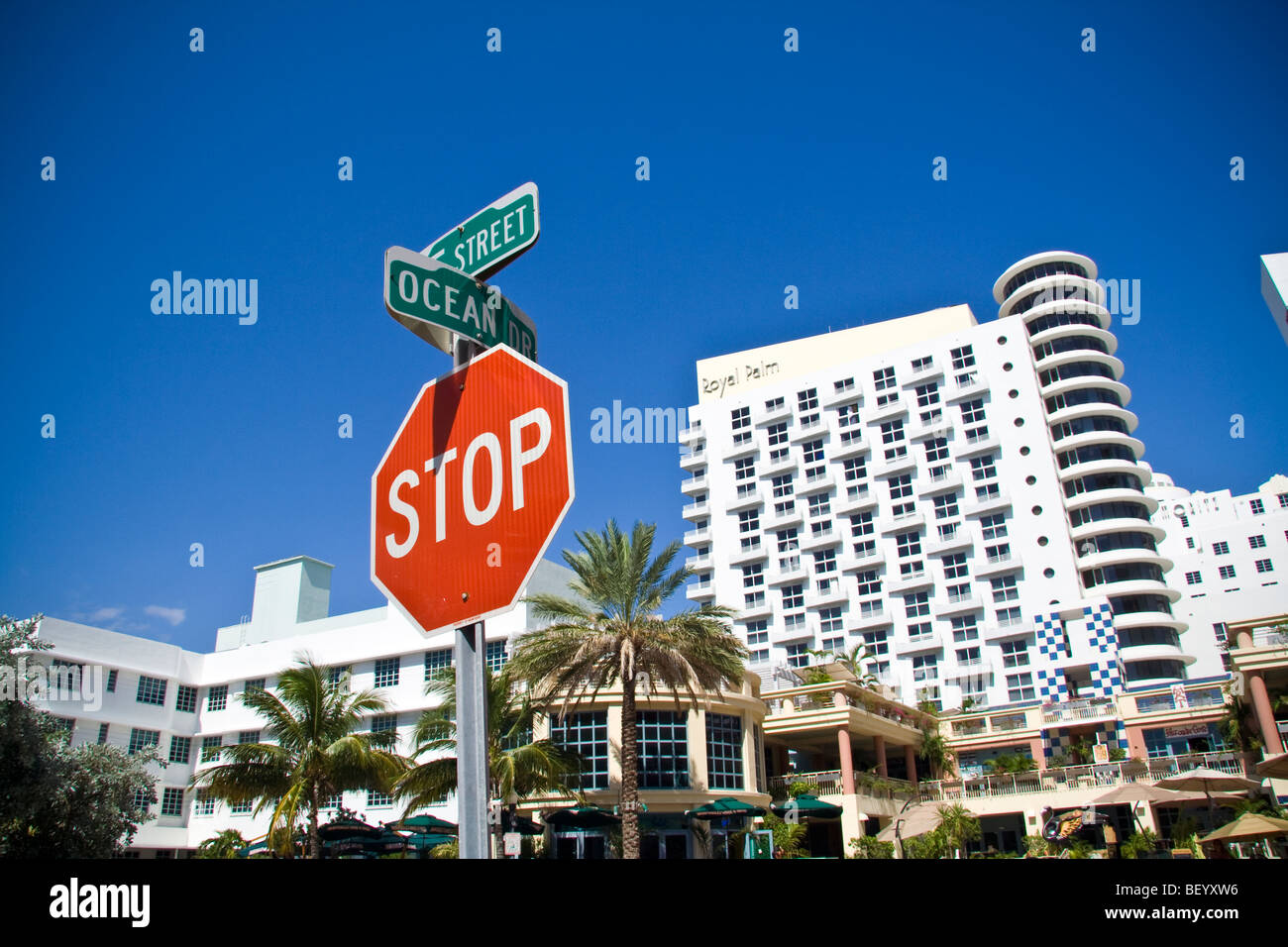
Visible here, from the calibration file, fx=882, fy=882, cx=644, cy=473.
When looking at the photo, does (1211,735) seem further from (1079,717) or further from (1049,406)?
(1049,406)

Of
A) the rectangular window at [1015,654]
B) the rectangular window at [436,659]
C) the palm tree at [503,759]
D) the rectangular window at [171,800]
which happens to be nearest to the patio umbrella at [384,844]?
the palm tree at [503,759]

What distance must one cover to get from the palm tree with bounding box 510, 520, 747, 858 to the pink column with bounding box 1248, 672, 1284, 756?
20.2m

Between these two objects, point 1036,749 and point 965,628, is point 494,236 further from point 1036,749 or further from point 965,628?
point 965,628

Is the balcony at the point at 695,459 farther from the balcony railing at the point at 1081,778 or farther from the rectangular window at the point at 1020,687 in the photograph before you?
the balcony railing at the point at 1081,778

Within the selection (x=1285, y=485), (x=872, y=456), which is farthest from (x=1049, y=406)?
(x=1285, y=485)

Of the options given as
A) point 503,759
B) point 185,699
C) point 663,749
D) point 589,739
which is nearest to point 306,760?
point 503,759

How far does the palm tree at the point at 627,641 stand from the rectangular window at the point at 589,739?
10.9ft

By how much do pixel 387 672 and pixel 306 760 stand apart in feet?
50.0

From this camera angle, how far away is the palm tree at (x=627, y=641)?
89.4ft

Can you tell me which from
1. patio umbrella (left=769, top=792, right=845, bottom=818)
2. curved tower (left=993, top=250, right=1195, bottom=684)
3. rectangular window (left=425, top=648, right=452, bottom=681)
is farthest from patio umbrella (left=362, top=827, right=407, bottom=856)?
curved tower (left=993, top=250, right=1195, bottom=684)

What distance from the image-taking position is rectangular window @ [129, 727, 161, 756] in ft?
140
